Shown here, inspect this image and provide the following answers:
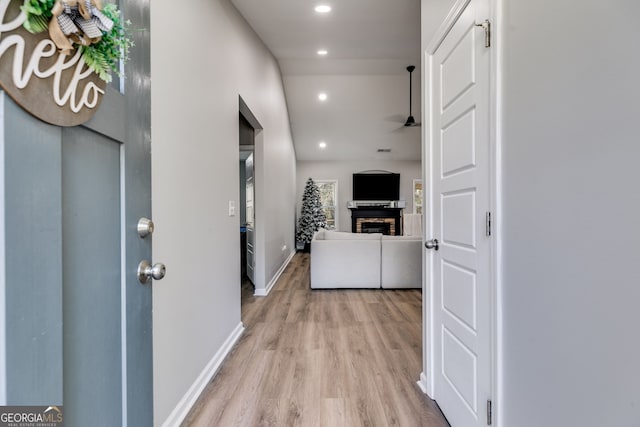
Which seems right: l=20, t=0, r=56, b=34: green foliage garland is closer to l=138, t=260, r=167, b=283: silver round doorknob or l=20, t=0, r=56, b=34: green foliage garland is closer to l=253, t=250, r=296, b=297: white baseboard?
l=138, t=260, r=167, b=283: silver round doorknob

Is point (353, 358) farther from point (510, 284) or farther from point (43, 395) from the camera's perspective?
point (43, 395)

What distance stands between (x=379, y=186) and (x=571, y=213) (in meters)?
7.87

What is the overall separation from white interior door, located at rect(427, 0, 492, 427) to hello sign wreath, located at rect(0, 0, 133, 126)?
127cm

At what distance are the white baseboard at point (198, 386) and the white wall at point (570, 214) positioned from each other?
1.52 metres

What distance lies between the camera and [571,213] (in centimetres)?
81

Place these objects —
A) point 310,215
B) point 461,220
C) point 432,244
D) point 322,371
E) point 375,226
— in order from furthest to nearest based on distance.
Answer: point 375,226 → point 310,215 → point 322,371 → point 432,244 → point 461,220

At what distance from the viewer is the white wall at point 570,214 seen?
0.67 meters

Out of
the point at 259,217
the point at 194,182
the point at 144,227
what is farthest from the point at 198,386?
the point at 259,217

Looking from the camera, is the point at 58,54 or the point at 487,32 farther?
the point at 487,32

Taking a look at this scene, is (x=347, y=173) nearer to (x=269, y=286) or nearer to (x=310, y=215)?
(x=310, y=215)

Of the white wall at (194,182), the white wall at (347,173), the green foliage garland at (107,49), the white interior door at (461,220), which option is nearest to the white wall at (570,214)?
the white interior door at (461,220)

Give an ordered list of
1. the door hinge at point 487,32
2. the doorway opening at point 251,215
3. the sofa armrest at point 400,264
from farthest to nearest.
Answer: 1. the sofa armrest at point 400,264
2. the doorway opening at point 251,215
3. the door hinge at point 487,32

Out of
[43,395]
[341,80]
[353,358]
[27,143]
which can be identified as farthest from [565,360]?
[341,80]

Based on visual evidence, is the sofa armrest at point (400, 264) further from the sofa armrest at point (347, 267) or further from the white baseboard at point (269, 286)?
the white baseboard at point (269, 286)
